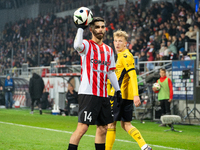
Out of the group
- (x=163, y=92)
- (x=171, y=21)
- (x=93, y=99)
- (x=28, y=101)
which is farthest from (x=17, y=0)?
(x=93, y=99)

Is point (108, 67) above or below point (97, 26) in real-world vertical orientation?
below

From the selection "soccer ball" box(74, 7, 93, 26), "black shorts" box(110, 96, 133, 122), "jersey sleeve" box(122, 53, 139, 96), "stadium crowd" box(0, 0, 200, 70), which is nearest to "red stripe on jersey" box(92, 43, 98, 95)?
"soccer ball" box(74, 7, 93, 26)

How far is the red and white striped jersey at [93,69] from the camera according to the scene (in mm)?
4207

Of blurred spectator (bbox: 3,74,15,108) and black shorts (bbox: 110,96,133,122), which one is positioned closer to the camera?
black shorts (bbox: 110,96,133,122)

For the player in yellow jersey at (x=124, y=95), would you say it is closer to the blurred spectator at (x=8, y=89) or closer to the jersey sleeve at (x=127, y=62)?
the jersey sleeve at (x=127, y=62)

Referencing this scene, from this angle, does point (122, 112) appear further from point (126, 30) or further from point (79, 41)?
point (126, 30)

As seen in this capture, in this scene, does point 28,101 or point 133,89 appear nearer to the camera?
point 133,89

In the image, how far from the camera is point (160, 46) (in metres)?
17.2

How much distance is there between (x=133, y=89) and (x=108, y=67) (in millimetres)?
941

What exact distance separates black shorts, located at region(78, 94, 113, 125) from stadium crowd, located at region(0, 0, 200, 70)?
36.2ft

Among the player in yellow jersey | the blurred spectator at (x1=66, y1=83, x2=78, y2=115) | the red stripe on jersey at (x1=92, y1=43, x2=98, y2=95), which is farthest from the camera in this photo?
the blurred spectator at (x1=66, y1=83, x2=78, y2=115)

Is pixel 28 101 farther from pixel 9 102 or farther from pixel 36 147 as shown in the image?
pixel 36 147

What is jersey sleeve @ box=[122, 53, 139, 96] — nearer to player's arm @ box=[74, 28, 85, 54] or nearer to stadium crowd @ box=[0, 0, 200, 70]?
player's arm @ box=[74, 28, 85, 54]

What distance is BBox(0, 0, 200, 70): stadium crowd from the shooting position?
16.6 meters
